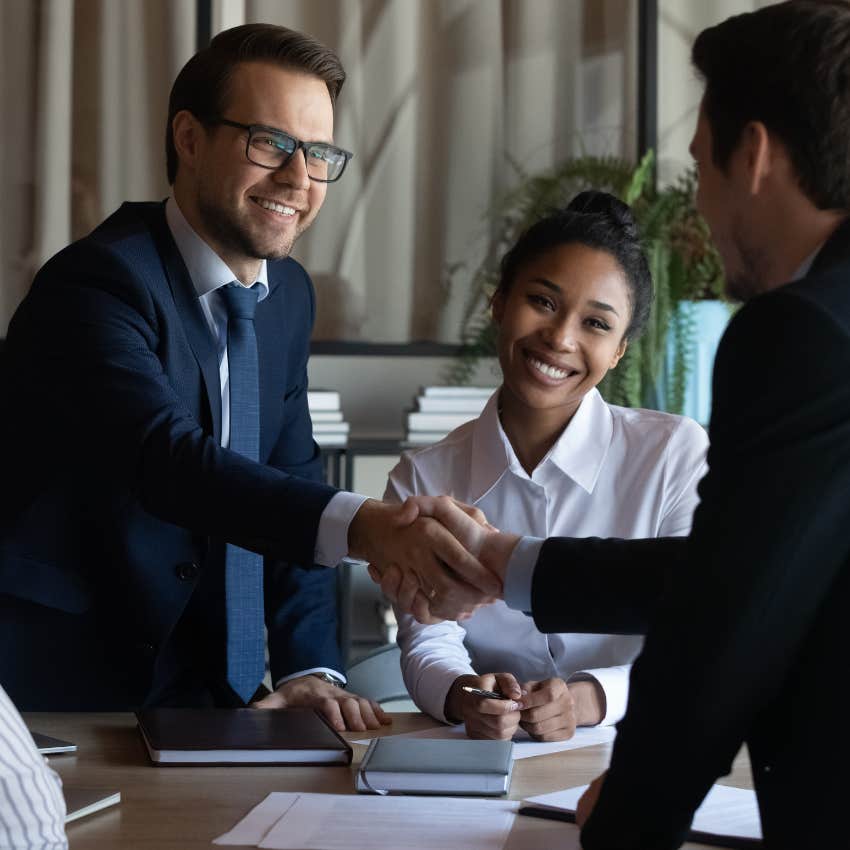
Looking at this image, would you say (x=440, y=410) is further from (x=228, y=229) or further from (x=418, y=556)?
(x=418, y=556)

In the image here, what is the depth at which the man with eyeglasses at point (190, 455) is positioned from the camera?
1882 mm

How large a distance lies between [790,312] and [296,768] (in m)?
0.86

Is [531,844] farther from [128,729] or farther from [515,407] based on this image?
[515,407]

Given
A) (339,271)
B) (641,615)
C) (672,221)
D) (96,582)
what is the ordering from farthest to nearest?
(339,271) → (672,221) → (96,582) → (641,615)

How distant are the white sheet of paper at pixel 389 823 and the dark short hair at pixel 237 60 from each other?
1.32 meters

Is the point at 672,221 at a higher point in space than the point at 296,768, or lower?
higher

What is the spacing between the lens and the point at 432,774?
1.46m

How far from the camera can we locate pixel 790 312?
1000mm

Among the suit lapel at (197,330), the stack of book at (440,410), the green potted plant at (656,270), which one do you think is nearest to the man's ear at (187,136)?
the suit lapel at (197,330)

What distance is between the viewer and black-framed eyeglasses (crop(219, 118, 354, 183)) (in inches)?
88.1

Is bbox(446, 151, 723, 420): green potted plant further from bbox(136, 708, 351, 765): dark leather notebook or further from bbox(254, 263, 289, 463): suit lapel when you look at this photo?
bbox(136, 708, 351, 765): dark leather notebook

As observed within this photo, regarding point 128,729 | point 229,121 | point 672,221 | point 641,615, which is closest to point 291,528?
point 128,729

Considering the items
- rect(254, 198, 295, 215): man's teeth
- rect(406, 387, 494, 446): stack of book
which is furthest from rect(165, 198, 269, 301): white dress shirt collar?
rect(406, 387, 494, 446): stack of book

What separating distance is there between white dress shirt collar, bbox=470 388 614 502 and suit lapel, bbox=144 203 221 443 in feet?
1.54
